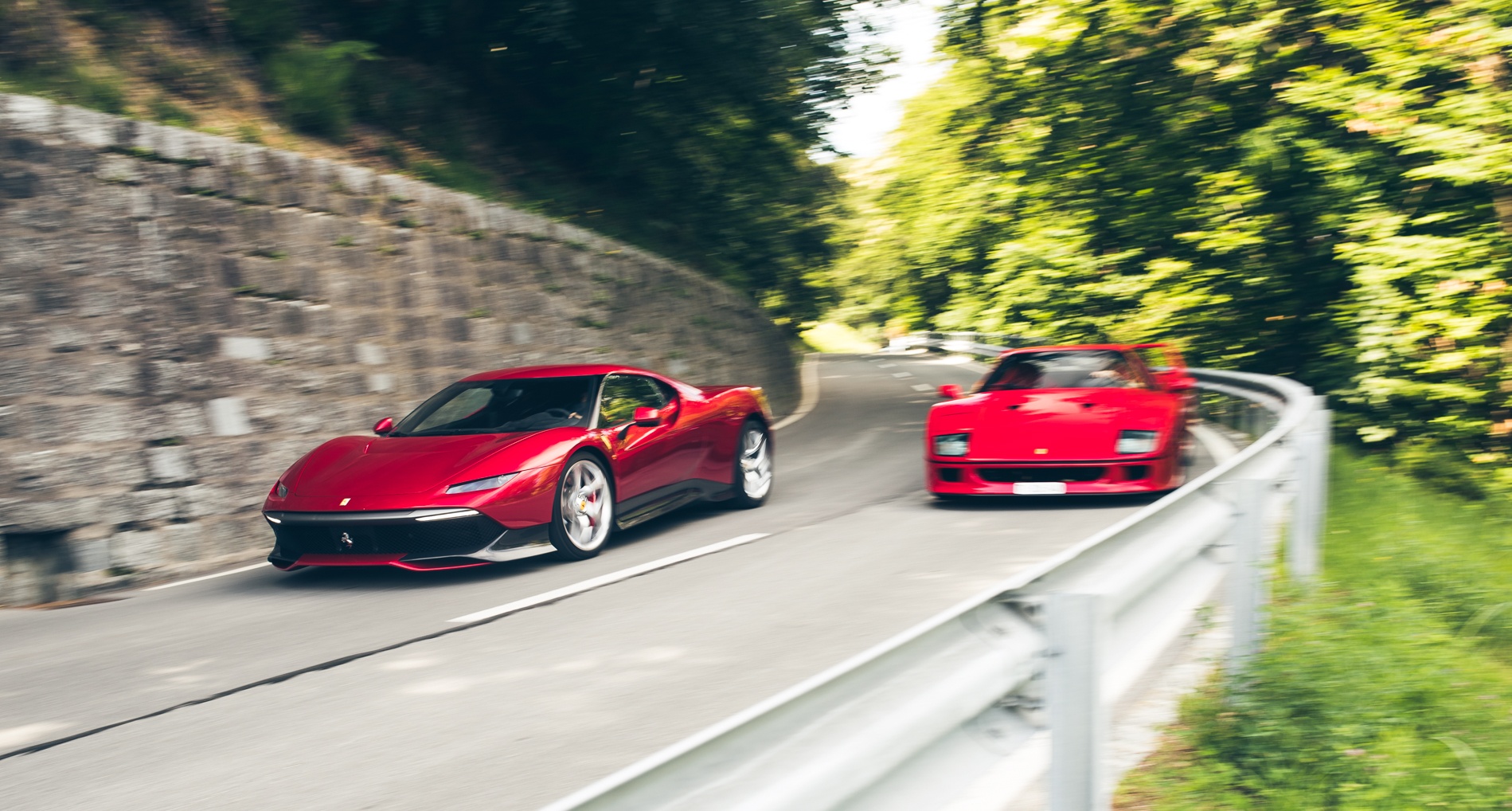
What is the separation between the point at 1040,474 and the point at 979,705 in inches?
281

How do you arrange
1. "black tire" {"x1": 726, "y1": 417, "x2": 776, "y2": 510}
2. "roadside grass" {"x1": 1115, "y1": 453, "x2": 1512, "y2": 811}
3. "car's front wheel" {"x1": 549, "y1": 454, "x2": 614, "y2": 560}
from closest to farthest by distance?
1. "roadside grass" {"x1": 1115, "y1": 453, "x2": 1512, "y2": 811}
2. "car's front wheel" {"x1": 549, "y1": 454, "x2": 614, "y2": 560}
3. "black tire" {"x1": 726, "y1": 417, "x2": 776, "y2": 510}

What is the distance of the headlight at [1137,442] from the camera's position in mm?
8766

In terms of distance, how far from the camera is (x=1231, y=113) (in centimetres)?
1527

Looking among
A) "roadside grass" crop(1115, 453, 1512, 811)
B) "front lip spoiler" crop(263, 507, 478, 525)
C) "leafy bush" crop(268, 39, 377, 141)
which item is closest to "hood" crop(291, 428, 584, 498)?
"front lip spoiler" crop(263, 507, 478, 525)

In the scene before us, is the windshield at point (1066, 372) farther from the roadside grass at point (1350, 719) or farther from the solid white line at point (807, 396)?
the solid white line at point (807, 396)

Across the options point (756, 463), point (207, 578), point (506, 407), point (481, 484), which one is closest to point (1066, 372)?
point (756, 463)

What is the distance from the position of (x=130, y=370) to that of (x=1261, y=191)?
1224 cm

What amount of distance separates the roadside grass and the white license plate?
3.42 m

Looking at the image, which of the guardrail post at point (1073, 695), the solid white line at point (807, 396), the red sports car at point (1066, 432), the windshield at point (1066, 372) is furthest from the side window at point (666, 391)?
the guardrail post at point (1073, 695)

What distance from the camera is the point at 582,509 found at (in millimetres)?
7820

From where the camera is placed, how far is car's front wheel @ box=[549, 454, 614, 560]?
7.53 meters

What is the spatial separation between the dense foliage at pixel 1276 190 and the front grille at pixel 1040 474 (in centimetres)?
471

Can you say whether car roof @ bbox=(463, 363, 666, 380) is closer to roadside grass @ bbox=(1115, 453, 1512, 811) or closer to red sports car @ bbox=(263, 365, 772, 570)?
red sports car @ bbox=(263, 365, 772, 570)

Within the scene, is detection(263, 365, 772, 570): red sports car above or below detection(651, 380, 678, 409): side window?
below
